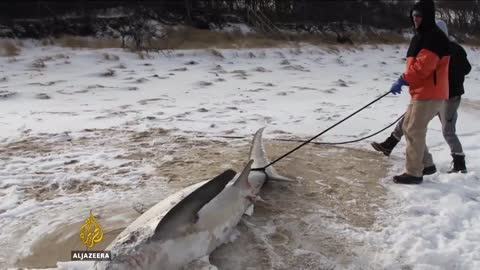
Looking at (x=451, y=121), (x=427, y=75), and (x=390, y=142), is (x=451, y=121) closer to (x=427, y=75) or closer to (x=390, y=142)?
(x=390, y=142)

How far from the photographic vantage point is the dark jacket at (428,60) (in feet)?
15.4

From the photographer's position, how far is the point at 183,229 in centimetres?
348

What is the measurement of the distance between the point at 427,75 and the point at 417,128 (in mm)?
515

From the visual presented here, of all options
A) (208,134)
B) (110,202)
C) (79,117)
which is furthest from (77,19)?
(110,202)

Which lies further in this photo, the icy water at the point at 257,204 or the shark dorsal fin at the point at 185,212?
the icy water at the point at 257,204

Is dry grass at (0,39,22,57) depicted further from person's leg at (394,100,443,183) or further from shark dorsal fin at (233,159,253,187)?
person's leg at (394,100,443,183)

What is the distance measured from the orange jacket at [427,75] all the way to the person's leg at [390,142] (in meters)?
0.95

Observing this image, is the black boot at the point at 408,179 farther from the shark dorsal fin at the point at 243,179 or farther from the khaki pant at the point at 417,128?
the shark dorsal fin at the point at 243,179

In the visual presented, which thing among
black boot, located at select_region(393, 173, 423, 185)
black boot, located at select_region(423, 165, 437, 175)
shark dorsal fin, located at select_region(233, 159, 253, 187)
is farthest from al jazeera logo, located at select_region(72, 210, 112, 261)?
black boot, located at select_region(423, 165, 437, 175)

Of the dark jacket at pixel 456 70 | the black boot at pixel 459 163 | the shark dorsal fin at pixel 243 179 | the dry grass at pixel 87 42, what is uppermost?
the dark jacket at pixel 456 70

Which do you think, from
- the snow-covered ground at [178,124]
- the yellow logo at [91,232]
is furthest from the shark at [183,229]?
the snow-covered ground at [178,124]

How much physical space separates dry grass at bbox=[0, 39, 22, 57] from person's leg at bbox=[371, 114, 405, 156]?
419 inches

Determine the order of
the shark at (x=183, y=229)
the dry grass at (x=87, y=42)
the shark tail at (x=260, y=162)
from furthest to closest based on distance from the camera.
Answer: the dry grass at (x=87, y=42) → the shark tail at (x=260, y=162) → the shark at (x=183, y=229)

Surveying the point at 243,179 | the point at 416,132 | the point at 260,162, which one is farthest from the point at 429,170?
the point at 243,179
